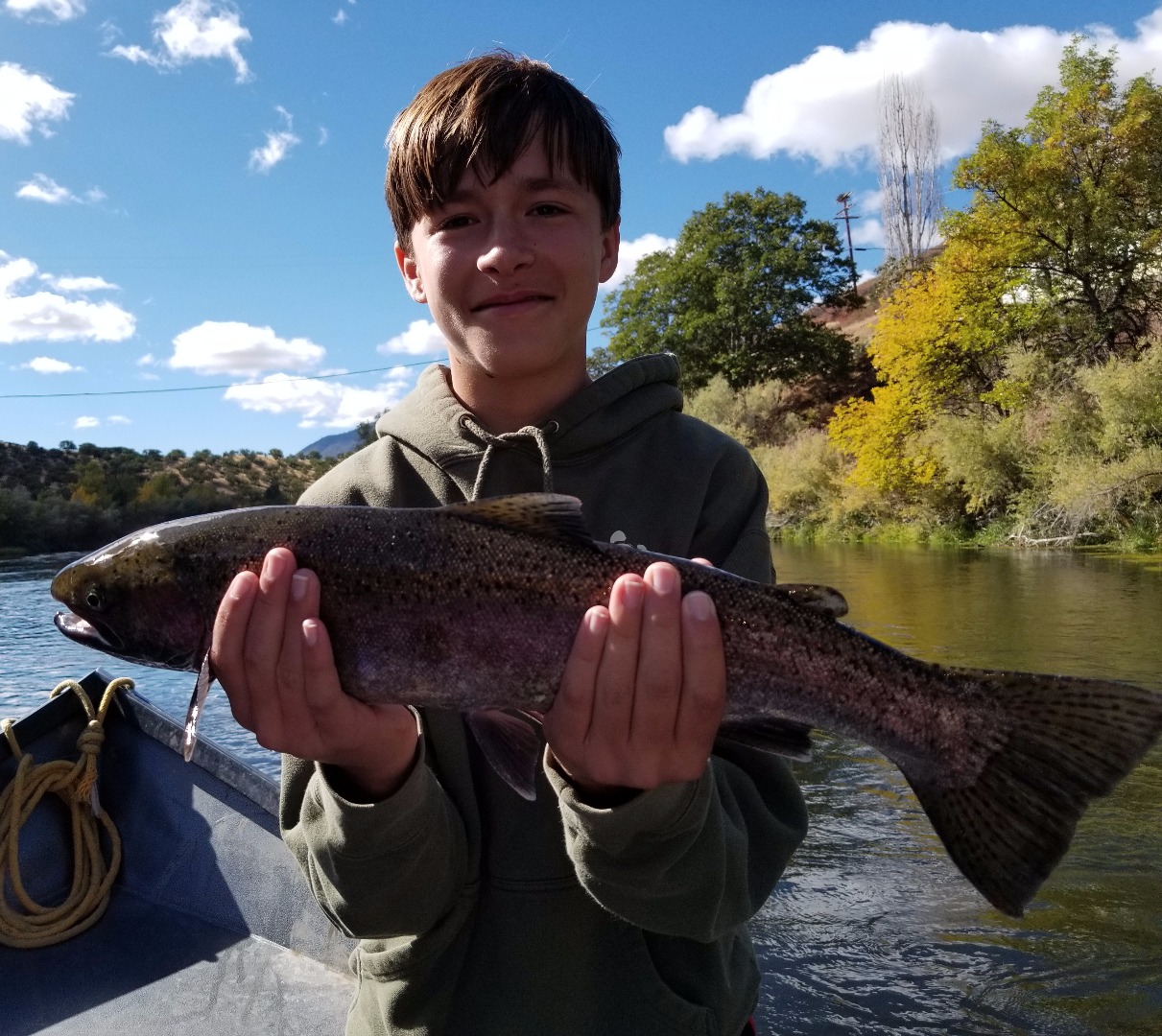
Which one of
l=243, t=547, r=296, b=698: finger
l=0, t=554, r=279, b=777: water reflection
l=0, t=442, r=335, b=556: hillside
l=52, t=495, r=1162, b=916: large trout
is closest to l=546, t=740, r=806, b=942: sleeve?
l=52, t=495, r=1162, b=916: large trout

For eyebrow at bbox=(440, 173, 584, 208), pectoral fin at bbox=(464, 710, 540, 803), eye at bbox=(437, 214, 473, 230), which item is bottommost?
pectoral fin at bbox=(464, 710, 540, 803)

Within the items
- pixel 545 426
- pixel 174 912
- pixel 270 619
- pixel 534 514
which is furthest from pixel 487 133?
pixel 174 912

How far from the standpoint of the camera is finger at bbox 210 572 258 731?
2.27 m

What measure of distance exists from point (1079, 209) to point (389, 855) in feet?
132

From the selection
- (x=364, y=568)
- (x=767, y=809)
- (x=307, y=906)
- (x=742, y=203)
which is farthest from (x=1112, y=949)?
(x=742, y=203)

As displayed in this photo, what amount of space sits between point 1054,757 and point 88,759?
16.5ft

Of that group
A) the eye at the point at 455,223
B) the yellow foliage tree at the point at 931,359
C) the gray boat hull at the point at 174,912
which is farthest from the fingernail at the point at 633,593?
the yellow foliage tree at the point at 931,359

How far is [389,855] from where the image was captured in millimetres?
2273

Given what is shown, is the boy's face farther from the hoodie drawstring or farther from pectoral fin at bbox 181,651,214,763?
pectoral fin at bbox 181,651,214,763

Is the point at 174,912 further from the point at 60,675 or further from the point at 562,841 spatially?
the point at 60,675

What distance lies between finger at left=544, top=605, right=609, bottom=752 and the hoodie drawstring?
698mm

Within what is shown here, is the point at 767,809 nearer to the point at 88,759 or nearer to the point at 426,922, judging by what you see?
the point at 426,922

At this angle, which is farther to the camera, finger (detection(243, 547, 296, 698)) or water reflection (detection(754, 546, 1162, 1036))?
water reflection (detection(754, 546, 1162, 1036))

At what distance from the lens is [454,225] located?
289cm
